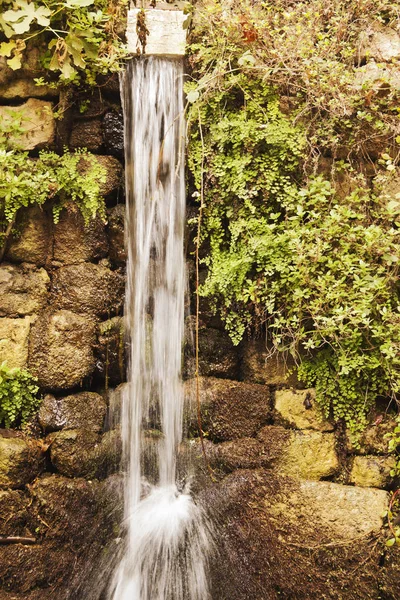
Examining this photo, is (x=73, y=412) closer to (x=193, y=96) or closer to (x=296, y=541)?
(x=296, y=541)

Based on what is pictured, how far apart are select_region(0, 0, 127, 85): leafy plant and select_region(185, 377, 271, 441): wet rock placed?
293 centimetres

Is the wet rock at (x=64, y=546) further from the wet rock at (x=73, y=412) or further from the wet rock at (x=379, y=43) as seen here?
the wet rock at (x=379, y=43)

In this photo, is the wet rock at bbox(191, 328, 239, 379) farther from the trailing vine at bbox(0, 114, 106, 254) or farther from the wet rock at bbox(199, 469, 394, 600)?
the trailing vine at bbox(0, 114, 106, 254)

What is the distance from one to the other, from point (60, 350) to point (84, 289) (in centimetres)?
58

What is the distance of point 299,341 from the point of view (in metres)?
4.18

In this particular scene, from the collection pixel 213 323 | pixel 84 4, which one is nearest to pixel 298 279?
pixel 213 323

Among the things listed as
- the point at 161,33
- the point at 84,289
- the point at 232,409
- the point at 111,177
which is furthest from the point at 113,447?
the point at 161,33

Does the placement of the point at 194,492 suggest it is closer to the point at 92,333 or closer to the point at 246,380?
the point at 246,380

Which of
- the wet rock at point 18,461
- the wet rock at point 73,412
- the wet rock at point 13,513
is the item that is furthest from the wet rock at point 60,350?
the wet rock at point 13,513

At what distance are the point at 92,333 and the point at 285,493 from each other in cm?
200

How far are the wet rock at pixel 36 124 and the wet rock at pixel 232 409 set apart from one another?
2.60 m

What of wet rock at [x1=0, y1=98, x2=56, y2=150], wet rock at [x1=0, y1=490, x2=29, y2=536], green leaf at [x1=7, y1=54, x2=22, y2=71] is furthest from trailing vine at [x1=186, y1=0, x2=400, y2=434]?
wet rock at [x1=0, y1=490, x2=29, y2=536]

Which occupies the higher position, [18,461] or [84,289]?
[84,289]

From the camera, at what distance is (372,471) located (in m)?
3.84
